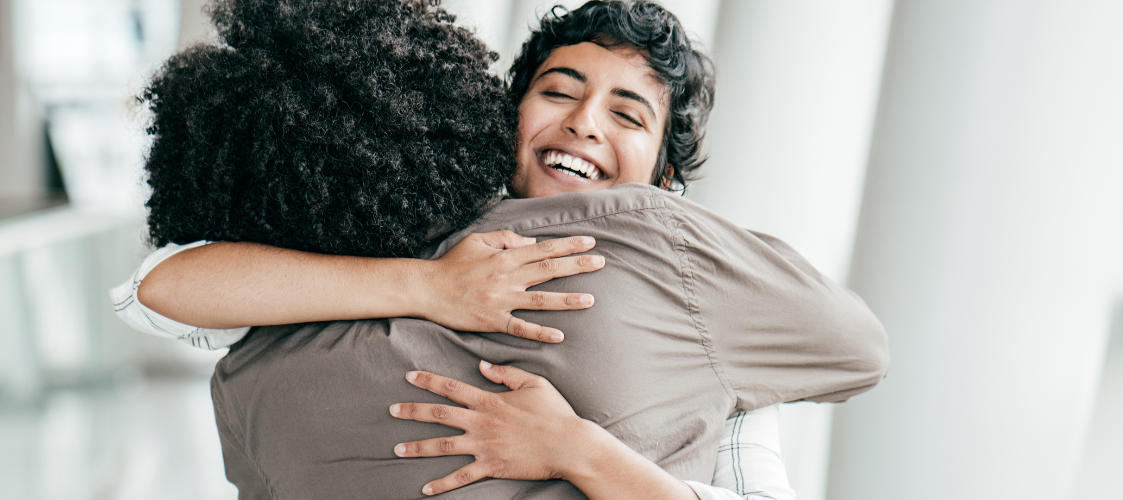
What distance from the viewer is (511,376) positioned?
0.91m

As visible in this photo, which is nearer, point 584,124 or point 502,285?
point 502,285

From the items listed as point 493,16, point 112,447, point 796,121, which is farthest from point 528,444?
point 112,447

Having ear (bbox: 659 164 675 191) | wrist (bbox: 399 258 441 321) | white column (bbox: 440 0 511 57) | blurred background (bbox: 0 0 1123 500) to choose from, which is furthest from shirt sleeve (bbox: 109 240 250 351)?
white column (bbox: 440 0 511 57)

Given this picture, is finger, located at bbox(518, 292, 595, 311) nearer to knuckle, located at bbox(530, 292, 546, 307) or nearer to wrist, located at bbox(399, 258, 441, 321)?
knuckle, located at bbox(530, 292, 546, 307)

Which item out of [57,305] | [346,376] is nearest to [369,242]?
[346,376]

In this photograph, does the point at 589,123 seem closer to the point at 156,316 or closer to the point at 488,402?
the point at 488,402

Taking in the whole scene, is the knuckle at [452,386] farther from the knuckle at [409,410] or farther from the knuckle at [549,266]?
the knuckle at [549,266]

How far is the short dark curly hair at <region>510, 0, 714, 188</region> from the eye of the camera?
4.28 feet

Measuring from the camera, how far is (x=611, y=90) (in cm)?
128

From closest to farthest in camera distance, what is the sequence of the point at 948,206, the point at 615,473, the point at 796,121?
1. the point at 615,473
2. the point at 948,206
3. the point at 796,121

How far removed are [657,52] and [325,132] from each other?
0.66 meters

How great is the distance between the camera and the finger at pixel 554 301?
903 millimetres

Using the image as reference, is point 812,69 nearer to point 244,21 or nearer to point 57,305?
point 244,21

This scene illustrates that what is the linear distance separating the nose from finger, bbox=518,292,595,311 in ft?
1.35
